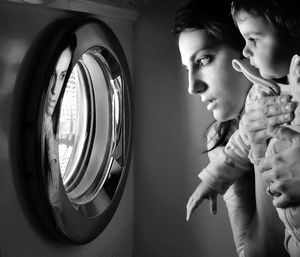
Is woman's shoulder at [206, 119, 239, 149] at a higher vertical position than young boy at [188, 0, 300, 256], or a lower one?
lower

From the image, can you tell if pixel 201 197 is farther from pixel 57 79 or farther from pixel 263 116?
pixel 57 79

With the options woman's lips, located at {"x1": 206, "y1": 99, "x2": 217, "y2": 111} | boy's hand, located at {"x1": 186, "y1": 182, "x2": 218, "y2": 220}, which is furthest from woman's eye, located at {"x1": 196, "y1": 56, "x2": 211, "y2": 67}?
boy's hand, located at {"x1": 186, "y1": 182, "x2": 218, "y2": 220}

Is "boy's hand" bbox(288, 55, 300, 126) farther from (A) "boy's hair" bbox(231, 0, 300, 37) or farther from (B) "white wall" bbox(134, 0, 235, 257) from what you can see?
(B) "white wall" bbox(134, 0, 235, 257)

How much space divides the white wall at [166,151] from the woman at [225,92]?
58 mm

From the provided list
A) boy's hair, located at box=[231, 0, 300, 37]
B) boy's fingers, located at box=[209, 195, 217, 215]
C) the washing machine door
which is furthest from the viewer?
boy's fingers, located at box=[209, 195, 217, 215]

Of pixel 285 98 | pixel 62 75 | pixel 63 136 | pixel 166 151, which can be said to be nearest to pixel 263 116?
pixel 285 98

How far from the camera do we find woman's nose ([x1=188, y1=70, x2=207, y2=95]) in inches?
41.8

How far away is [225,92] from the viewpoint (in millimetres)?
1020

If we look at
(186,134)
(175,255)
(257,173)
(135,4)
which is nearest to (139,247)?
(175,255)

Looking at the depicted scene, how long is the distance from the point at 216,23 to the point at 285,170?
1.33 ft

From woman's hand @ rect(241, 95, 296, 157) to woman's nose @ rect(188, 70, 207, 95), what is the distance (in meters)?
0.14

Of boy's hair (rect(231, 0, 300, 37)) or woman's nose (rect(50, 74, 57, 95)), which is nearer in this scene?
boy's hair (rect(231, 0, 300, 37))

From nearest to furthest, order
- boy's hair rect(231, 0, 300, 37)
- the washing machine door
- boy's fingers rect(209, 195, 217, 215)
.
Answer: boy's hair rect(231, 0, 300, 37), the washing machine door, boy's fingers rect(209, 195, 217, 215)

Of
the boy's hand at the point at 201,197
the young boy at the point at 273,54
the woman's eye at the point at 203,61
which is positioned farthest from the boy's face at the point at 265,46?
the boy's hand at the point at 201,197
